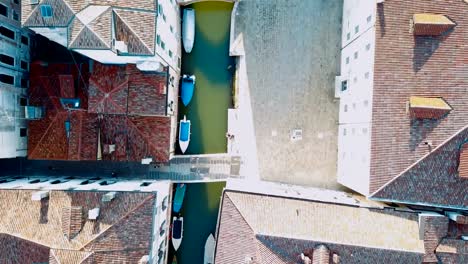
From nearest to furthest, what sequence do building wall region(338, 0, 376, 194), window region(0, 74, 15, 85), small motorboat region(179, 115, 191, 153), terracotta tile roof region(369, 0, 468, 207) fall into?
terracotta tile roof region(369, 0, 468, 207) → building wall region(338, 0, 376, 194) → window region(0, 74, 15, 85) → small motorboat region(179, 115, 191, 153)

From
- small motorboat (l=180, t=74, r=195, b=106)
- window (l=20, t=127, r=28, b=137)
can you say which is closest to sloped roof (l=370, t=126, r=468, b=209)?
small motorboat (l=180, t=74, r=195, b=106)

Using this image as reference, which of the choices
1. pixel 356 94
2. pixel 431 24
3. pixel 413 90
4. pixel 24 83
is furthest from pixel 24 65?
pixel 431 24

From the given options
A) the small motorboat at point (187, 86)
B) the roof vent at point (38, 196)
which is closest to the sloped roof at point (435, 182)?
the small motorboat at point (187, 86)

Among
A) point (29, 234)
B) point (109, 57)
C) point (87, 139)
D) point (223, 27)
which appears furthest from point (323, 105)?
point (29, 234)

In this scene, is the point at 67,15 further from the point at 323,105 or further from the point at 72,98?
the point at 323,105

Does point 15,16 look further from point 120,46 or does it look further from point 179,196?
point 179,196

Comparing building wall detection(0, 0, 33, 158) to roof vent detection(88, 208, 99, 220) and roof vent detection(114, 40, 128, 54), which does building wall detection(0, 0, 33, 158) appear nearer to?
roof vent detection(88, 208, 99, 220)
